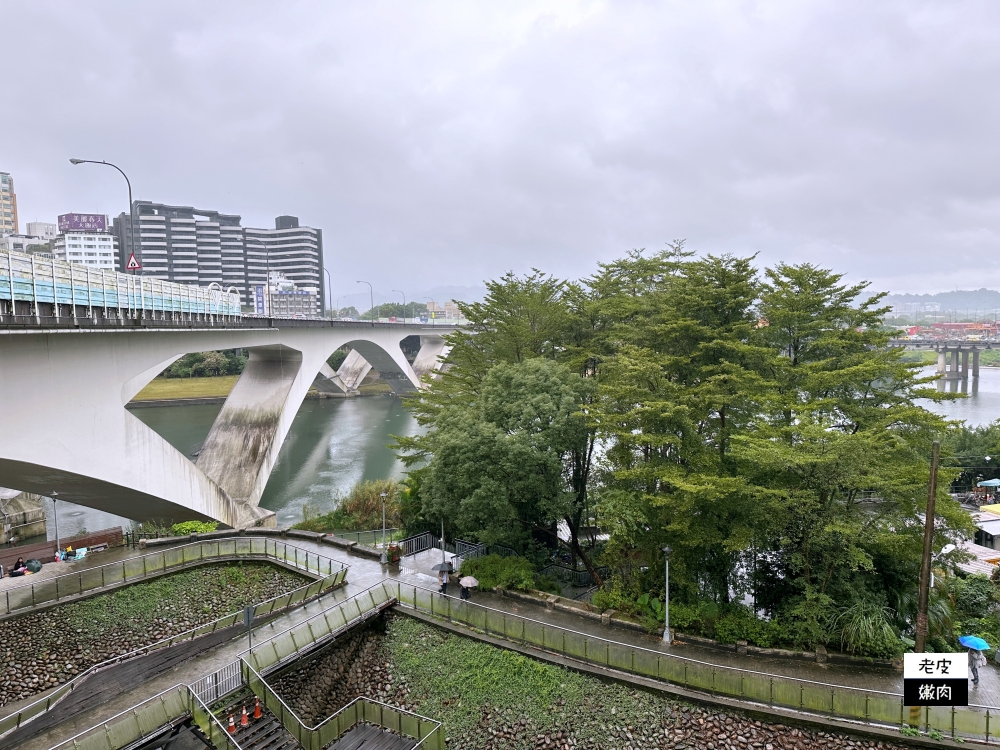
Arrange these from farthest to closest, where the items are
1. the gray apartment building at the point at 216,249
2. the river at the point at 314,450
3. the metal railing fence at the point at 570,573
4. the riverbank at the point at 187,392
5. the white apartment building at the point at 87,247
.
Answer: the gray apartment building at the point at 216,249, the white apartment building at the point at 87,247, the riverbank at the point at 187,392, the river at the point at 314,450, the metal railing fence at the point at 570,573

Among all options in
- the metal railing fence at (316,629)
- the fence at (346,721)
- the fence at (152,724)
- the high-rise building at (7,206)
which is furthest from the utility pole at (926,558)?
the high-rise building at (7,206)

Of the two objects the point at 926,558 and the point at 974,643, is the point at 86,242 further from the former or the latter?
the point at 974,643

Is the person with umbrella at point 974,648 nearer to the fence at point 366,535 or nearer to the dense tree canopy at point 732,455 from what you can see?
the dense tree canopy at point 732,455

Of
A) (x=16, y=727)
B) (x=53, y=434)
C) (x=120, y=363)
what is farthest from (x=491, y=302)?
(x=16, y=727)

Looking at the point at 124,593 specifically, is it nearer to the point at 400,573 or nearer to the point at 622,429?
the point at 400,573

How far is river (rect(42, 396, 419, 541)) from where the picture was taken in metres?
28.6

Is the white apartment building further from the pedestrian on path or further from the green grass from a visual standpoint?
the pedestrian on path

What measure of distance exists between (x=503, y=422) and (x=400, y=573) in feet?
16.4

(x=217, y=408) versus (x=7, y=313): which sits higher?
(x=7, y=313)

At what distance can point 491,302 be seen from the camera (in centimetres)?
2319

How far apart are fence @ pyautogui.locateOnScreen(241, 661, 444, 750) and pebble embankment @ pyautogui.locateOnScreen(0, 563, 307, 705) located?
13.8 feet

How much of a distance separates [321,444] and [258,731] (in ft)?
117

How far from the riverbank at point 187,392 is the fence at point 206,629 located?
158ft

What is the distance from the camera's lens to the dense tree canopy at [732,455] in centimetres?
1229
